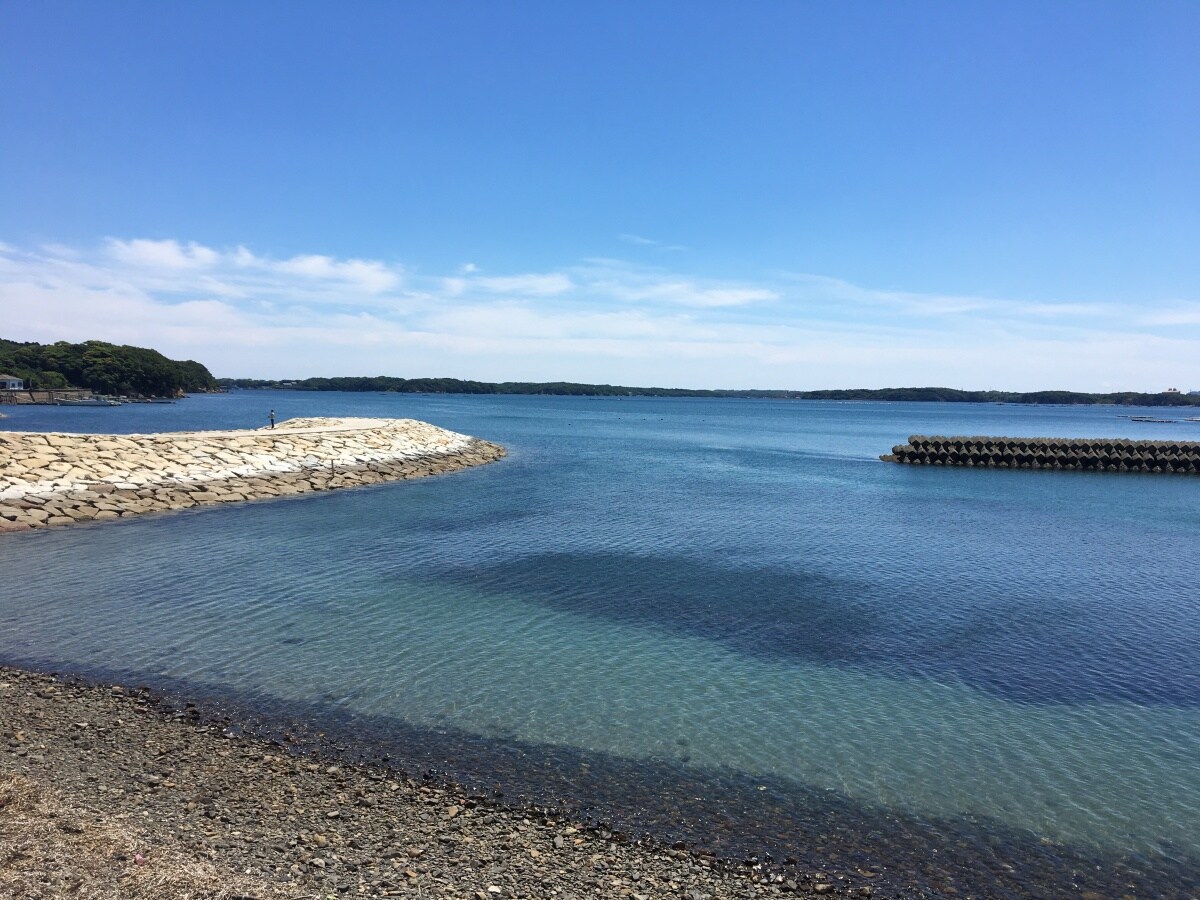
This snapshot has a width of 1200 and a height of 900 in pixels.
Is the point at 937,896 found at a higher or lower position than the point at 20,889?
lower

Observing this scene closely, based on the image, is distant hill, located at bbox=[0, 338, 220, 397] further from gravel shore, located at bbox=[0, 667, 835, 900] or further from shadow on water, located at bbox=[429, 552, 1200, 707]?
gravel shore, located at bbox=[0, 667, 835, 900]

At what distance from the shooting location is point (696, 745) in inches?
414

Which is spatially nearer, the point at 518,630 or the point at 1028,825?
the point at 1028,825

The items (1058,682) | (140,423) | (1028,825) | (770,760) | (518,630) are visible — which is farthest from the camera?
(140,423)

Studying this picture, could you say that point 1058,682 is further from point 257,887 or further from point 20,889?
point 20,889

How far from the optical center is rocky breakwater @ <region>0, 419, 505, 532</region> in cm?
2694

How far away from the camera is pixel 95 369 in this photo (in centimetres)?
15600

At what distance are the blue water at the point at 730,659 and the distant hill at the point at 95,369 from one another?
511 ft

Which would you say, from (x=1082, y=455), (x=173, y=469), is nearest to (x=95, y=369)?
(x=173, y=469)

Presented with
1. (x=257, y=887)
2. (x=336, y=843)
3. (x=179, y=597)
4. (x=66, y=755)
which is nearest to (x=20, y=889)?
(x=257, y=887)

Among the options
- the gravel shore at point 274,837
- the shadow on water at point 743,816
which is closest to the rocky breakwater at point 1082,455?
the shadow on water at point 743,816

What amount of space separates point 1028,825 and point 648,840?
15.4 ft

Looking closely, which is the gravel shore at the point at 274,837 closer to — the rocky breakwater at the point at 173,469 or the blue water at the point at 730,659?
the blue water at the point at 730,659

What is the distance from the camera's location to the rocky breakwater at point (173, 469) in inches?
1060
